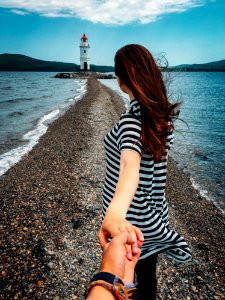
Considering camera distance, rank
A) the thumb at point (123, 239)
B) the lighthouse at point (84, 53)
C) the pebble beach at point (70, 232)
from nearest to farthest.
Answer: the thumb at point (123, 239) < the pebble beach at point (70, 232) < the lighthouse at point (84, 53)

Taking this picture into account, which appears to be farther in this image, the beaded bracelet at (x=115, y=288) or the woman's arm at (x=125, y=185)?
the woman's arm at (x=125, y=185)

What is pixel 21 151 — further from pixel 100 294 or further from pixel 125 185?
pixel 100 294

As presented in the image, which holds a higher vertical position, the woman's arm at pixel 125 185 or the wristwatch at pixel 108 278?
the woman's arm at pixel 125 185

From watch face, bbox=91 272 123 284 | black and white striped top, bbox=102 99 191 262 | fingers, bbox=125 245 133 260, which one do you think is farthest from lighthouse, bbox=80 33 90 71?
watch face, bbox=91 272 123 284

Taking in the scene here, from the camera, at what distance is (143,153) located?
157 cm

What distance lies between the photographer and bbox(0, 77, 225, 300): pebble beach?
13.4 ft

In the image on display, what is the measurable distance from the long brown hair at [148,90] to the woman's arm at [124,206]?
0.63 feet

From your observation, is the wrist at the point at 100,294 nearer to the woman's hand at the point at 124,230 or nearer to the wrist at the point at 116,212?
the woman's hand at the point at 124,230

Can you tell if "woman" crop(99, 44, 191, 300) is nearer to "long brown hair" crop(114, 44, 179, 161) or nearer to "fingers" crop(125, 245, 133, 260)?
"long brown hair" crop(114, 44, 179, 161)

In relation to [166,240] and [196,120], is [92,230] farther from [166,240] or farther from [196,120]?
[196,120]

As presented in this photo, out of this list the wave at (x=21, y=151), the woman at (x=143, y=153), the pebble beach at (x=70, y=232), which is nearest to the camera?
the woman at (x=143, y=153)

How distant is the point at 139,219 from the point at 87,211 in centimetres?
463

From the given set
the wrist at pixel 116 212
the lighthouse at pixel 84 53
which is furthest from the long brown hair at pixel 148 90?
the lighthouse at pixel 84 53

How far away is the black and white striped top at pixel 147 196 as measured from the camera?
171cm
